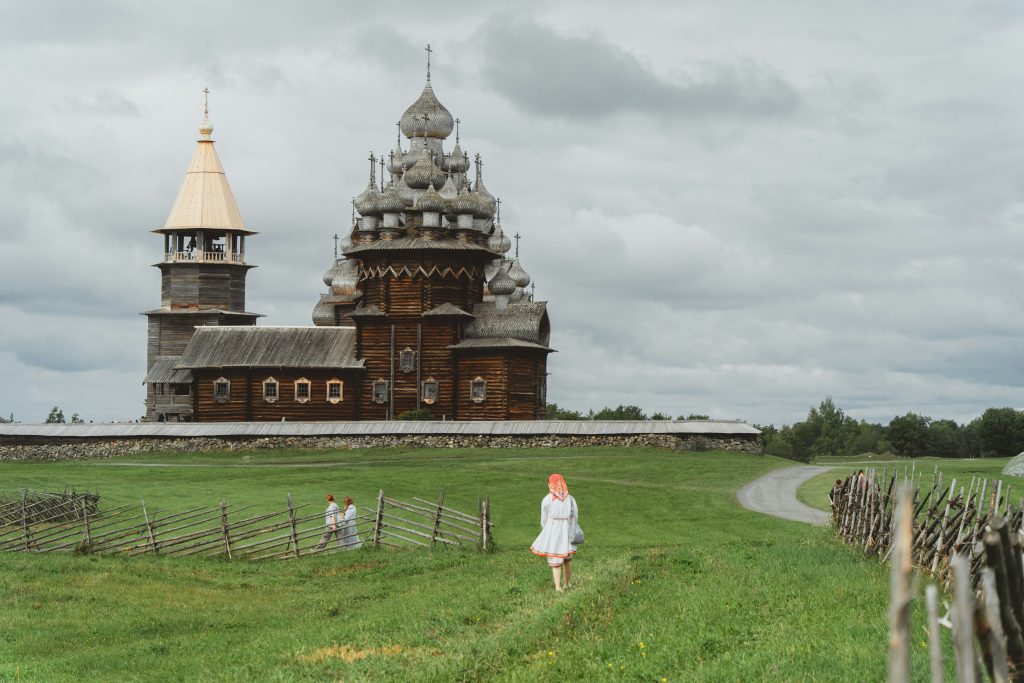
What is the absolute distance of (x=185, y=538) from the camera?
25219 millimetres

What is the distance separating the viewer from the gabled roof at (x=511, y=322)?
59094mm

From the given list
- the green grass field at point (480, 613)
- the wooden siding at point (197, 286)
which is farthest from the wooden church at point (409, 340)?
the green grass field at point (480, 613)

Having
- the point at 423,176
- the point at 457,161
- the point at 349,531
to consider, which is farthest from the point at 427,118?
the point at 349,531

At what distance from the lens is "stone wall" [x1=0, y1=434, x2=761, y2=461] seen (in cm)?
5091

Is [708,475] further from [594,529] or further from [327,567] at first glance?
[327,567]

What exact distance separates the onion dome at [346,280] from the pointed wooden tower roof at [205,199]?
7.99 m

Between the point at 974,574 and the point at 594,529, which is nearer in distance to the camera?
the point at 974,574

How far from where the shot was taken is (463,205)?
201 feet

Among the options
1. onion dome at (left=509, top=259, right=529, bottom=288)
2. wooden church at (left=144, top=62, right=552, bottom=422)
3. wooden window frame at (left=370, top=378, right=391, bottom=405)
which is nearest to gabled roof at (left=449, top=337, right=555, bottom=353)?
wooden church at (left=144, top=62, right=552, bottom=422)

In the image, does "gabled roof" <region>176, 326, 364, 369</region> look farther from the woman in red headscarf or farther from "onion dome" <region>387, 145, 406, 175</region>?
the woman in red headscarf

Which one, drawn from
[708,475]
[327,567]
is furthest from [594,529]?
[708,475]

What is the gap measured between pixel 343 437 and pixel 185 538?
28.1 metres

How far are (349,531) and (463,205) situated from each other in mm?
36872

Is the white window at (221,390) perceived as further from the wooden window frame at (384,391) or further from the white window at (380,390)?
the white window at (380,390)
